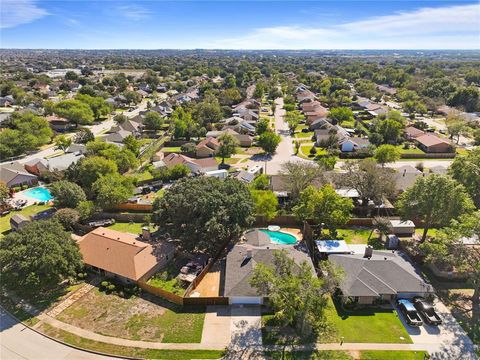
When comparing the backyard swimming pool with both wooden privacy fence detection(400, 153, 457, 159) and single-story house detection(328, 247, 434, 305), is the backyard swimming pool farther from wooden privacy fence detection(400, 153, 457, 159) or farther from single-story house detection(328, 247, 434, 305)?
wooden privacy fence detection(400, 153, 457, 159)

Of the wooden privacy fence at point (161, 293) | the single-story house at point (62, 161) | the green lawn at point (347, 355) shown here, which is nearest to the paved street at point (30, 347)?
the wooden privacy fence at point (161, 293)

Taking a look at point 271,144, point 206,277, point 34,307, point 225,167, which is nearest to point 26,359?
point 34,307

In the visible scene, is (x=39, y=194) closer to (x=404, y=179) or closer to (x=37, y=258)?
(x=37, y=258)

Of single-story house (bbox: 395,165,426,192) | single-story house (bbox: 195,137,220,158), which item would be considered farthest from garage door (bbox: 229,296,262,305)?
single-story house (bbox: 195,137,220,158)

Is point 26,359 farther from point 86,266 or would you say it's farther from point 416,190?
point 416,190

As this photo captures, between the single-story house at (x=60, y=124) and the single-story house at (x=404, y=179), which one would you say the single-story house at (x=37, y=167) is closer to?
the single-story house at (x=60, y=124)
